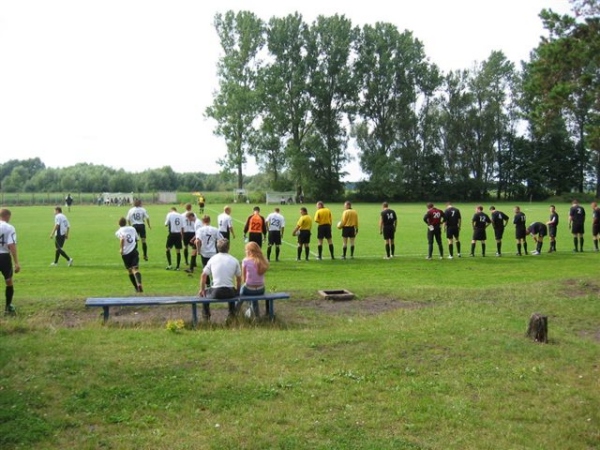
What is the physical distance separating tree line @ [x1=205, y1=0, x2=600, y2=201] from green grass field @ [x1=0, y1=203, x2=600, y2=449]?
2527 inches

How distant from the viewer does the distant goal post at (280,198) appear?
242ft

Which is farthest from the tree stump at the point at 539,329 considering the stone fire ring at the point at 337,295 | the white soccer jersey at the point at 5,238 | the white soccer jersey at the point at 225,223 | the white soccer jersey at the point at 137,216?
the white soccer jersey at the point at 137,216

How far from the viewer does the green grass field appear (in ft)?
18.5

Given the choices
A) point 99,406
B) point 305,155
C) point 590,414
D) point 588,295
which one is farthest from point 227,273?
point 305,155

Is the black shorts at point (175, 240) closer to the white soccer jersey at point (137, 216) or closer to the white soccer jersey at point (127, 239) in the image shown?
the white soccer jersey at point (137, 216)

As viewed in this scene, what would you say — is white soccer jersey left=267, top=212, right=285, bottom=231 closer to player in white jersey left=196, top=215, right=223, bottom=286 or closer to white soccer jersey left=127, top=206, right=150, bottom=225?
white soccer jersey left=127, top=206, right=150, bottom=225

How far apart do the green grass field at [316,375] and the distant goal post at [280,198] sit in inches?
2408

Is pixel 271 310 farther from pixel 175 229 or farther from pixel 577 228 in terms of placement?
pixel 577 228

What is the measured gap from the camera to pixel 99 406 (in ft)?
20.2

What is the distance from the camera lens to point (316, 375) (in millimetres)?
7117

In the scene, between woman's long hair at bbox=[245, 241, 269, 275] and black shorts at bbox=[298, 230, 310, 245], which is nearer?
woman's long hair at bbox=[245, 241, 269, 275]

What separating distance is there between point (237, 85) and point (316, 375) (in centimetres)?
7122

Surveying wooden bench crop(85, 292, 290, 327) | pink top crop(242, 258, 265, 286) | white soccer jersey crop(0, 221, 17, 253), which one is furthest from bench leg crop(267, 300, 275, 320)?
white soccer jersey crop(0, 221, 17, 253)

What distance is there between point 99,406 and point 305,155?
2759 inches
